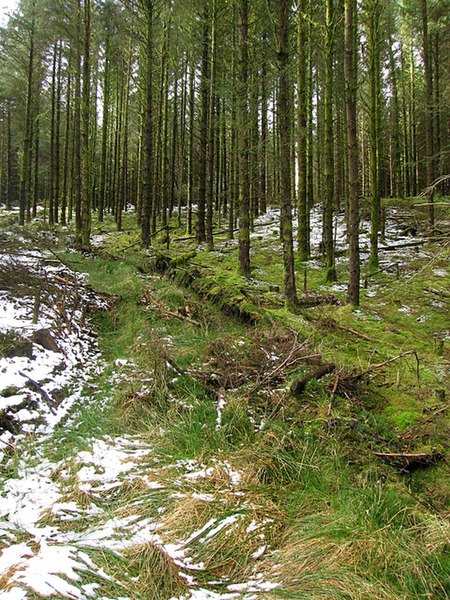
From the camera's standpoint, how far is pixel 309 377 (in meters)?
3.98

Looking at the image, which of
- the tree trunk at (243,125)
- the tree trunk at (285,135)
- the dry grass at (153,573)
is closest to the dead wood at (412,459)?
the dry grass at (153,573)

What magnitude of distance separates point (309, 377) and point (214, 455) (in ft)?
4.78

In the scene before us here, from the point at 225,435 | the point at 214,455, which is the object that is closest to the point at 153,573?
the point at 214,455

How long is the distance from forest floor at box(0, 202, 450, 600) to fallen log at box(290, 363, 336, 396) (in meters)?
0.02

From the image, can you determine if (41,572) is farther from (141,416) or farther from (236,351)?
(236,351)

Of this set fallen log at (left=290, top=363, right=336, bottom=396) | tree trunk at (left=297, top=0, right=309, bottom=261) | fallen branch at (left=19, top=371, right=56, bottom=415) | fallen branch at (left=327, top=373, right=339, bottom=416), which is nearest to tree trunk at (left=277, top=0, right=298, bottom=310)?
fallen log at (left=290, top=363, right=336, bottom=396)

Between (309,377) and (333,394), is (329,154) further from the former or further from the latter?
(333,394)

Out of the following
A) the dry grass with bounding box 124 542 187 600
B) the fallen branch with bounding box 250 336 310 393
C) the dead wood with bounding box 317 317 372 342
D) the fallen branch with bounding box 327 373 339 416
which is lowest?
the dry grass with bounding box 124 542 187 600

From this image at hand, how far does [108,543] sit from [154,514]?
0.34 metres

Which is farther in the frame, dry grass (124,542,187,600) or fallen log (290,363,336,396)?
fallen log (290,363,336,396)

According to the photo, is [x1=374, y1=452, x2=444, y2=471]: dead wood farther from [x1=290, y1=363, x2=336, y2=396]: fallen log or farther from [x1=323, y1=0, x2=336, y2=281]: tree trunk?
[x1=323, y1=0, x2=336, y2=281]: tree trunk

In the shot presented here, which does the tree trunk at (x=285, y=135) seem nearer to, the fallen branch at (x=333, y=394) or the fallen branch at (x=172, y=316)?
the fallen branch at (x=172, y=316)

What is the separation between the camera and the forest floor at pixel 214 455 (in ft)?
6.47

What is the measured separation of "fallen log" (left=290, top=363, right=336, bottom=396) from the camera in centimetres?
383
